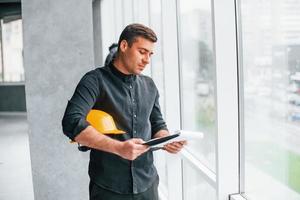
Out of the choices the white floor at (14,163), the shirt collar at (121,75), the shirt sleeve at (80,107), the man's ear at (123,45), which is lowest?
the white floor at (14,163)

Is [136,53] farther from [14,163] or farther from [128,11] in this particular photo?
[14,163]

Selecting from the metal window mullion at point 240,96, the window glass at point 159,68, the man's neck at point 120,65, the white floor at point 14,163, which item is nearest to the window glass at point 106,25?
the white floor at point 14,163

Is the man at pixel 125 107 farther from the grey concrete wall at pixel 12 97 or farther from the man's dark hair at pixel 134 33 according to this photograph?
the grey concrete wall at pixel 12 97

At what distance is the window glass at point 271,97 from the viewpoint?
5.68 feet

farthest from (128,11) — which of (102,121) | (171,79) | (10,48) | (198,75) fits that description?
(10,48)

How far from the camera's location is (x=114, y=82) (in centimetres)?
180

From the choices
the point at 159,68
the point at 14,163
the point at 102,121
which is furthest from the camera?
the point at 14,163

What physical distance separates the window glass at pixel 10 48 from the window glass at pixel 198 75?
32.7ft

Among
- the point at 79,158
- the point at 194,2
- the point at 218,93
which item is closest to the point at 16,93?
the point at 79,158

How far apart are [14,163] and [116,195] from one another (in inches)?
200

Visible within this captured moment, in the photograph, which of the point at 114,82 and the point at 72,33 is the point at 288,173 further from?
the point at 72,33

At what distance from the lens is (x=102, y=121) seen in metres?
1.72

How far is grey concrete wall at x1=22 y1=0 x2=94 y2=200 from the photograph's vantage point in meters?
3.83

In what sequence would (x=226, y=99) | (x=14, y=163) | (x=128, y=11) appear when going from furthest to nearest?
(x=14, y=163) → (x=128, y=11) → (x=226, y=99)
